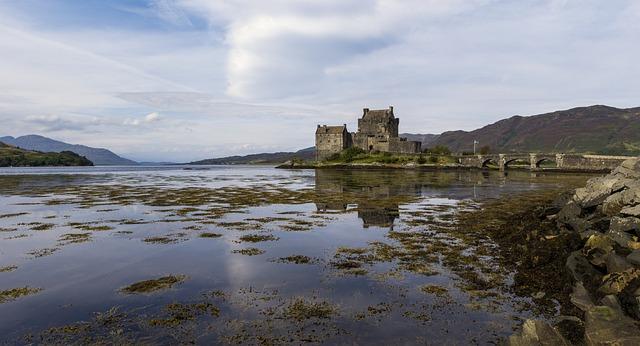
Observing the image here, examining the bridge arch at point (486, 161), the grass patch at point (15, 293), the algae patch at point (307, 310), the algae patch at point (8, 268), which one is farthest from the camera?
the bridge arch at point (486, 161)

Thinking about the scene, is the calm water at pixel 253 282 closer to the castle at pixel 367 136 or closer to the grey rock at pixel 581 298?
the grey rock at pixel 581 298

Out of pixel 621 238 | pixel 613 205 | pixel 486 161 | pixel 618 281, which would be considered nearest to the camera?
pixel 618 281

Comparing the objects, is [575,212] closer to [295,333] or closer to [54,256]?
[295,333]

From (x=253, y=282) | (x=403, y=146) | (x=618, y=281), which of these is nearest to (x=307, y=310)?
(x=253, y=282)

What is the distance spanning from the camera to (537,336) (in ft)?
27.8

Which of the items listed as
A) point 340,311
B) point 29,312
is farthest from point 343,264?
point 29,312

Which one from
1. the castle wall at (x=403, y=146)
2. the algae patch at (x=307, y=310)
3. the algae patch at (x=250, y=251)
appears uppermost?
the castle wall at (x=403, y=146)

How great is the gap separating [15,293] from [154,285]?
4.62m

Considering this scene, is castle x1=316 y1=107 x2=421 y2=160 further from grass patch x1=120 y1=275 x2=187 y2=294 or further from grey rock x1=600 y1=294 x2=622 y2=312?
grey rock x1=600 y1=294 x2=622 y2=312

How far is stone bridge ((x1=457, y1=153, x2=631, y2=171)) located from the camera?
124 metres

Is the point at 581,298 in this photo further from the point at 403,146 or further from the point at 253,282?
the point at 403,146

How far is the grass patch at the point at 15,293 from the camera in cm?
1285

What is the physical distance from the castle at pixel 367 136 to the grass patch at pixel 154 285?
506 feet

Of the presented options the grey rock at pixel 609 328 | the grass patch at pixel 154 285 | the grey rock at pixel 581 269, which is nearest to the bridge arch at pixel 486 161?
the grey rock at pixel 581 269
